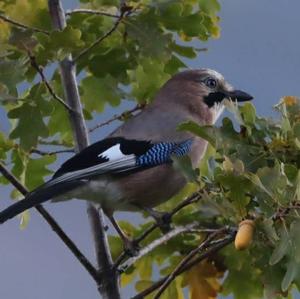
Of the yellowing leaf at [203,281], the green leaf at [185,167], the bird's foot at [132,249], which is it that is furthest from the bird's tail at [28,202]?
the green leaf at [185,167]

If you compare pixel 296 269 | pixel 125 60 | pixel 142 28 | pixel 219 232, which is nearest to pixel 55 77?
pixel 125 60

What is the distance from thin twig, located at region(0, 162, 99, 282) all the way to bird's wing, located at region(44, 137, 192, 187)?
13.2 inches

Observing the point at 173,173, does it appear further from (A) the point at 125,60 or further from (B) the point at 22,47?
(B) the point at 22,47

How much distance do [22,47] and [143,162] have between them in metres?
0.96

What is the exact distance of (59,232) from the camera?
13.0 ft

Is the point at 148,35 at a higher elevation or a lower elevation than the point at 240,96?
higher

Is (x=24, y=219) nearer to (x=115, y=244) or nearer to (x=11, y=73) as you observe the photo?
(x=115, y=244)

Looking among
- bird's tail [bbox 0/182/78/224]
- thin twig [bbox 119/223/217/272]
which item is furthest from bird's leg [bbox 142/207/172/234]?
bird's tail [bbox 0/182/78/224]

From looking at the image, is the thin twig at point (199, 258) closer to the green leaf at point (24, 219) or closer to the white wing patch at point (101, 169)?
the white wing patch at point (101, 169)

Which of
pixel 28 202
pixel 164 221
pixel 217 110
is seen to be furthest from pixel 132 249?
pixel 217 110

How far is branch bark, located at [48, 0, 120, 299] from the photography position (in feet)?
13.7

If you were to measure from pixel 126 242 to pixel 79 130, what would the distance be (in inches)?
19.0

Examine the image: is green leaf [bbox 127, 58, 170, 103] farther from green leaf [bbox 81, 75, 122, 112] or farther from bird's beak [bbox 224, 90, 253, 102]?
bird's beak [bbox 224, 90, 253, 102]

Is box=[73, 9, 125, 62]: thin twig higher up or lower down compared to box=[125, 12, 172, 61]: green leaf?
higher up
